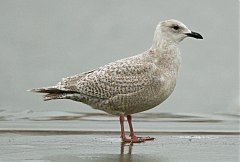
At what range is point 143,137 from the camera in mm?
7891

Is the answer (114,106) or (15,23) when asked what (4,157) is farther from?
(15,23)

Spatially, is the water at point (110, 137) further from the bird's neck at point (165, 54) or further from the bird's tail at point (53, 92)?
the bird's neck at point (165, 54)

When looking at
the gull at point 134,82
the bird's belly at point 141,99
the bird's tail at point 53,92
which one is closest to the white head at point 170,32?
the gull at point 134,82

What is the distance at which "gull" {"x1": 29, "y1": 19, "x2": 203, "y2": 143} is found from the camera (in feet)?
26.0

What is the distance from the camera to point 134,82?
7.98 metres

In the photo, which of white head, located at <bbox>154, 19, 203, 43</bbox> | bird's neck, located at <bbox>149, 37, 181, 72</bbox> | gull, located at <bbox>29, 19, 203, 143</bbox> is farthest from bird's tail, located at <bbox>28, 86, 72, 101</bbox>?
white head, located at <bbox>154, 19, 203, 43</bbox>

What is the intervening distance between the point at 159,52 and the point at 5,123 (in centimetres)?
212

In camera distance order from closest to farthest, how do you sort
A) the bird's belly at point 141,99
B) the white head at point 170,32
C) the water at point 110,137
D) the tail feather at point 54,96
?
the water at point 110,137 < the bird's belly at point 141,99 < the tail feather at point 54,96 < the white head at point 170,32

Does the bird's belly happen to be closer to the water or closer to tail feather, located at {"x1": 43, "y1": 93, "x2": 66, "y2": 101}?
the water

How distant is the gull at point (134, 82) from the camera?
7926 mm

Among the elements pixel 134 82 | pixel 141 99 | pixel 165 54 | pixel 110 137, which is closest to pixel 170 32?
pixel 165 54

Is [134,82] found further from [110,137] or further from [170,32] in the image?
[170,32]

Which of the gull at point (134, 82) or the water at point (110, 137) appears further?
the gull at point (134, 82)

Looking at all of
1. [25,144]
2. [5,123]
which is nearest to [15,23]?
[5,123]
